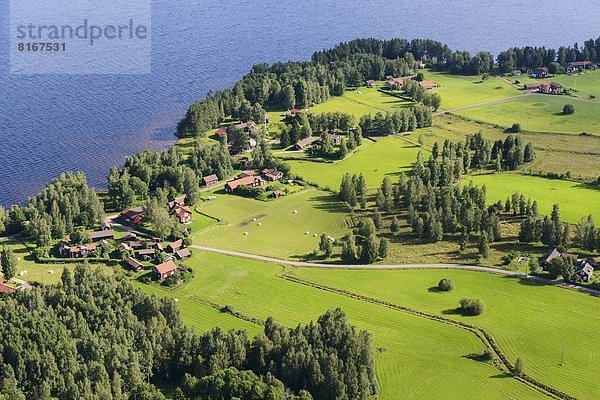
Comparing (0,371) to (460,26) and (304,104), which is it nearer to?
(304,104)

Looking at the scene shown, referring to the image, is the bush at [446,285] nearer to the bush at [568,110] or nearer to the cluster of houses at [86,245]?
the cluster of houses at [86,245]

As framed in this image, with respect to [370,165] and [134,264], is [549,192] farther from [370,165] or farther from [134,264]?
[134,264]

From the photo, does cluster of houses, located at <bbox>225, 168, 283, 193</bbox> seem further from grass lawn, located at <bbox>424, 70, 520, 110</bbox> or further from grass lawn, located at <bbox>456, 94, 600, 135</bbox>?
grass lawn, located at <bbox>424, 70, 520, 110</bbox>

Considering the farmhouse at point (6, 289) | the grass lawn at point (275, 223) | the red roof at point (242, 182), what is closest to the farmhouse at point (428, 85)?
the grass lawn at point (275, 223)

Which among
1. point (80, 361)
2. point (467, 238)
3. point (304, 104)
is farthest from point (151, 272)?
point (304, 104)

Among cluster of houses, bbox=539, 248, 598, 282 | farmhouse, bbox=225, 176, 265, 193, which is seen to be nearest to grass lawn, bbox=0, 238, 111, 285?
farmhouse, bbox=225, 176, 265, 193

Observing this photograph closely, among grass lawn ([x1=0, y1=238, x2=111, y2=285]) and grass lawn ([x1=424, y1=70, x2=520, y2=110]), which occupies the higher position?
grass lawn ([x1=424, y1=70, x2=520, y2=110])

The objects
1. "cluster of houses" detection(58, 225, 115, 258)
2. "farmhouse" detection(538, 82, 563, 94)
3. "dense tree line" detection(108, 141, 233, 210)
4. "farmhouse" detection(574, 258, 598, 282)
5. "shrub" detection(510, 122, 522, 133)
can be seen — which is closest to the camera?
"farmhouse" detection(574, 258, 598, 282)
